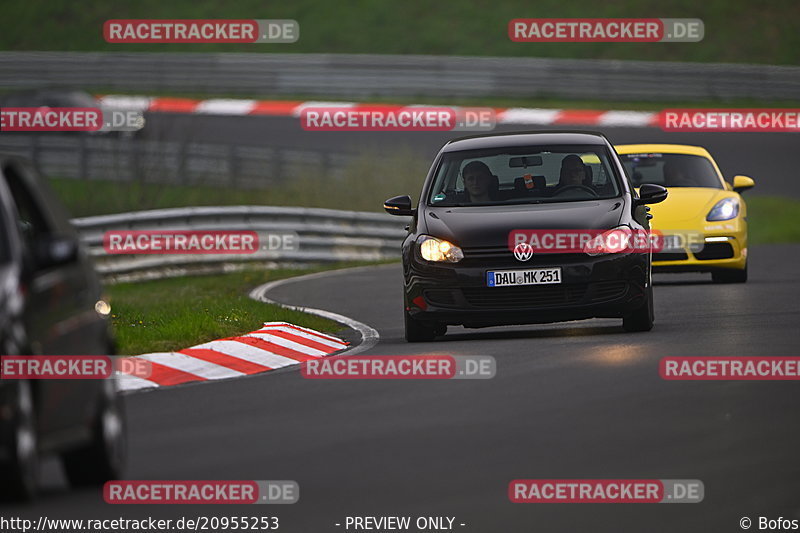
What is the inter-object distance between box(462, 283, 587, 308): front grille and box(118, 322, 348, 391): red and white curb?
1.39m

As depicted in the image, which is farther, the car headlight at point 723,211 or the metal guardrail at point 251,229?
the metal guardrail at point 251,229

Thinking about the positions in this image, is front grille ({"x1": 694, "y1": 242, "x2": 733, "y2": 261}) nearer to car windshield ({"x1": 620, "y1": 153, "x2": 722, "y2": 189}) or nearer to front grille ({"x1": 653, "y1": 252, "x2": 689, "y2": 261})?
front grille ({"x1": 653, "y1": 252, "x2": 689, "y2": 261})

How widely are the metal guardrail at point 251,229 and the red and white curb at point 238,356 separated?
399 inches

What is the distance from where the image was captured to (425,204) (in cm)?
1544

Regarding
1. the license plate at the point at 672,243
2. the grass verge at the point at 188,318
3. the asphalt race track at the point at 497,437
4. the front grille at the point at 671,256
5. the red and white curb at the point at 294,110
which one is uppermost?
the red and white curb at the point at 294,110

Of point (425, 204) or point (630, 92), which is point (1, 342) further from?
point (630, 92)

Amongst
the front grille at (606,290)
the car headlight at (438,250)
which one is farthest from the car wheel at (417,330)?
the front grille at (606,290)

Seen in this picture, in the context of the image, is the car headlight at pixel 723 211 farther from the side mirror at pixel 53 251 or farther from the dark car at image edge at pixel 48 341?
the side mirror at pixel 53 251

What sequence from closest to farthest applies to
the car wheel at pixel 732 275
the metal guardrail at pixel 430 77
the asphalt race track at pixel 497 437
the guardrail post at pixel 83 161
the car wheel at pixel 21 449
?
the car wheel at pixel 21 449 < the asphalt race track at pixel 497 437 < the car wheel at pixel 732 275 < the guardrail post at pixel 83 161 < the metal guardrail at pixel 430 77

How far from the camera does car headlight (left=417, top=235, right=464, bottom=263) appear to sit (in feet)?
47.5

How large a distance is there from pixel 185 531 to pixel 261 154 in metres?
27.6

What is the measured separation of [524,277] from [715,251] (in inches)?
263

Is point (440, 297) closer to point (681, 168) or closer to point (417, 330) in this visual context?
point (417, 330)

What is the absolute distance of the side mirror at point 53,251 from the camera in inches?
322
